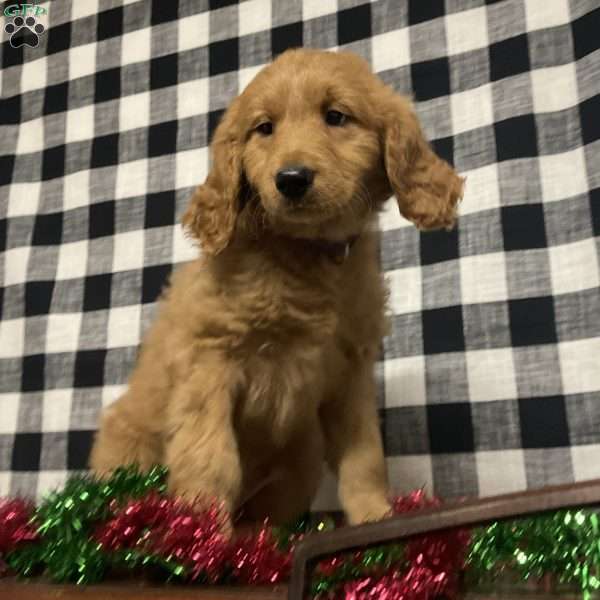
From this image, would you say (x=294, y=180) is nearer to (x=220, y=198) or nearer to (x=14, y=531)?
(x=220, y=198)

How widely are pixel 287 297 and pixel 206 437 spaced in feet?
0.80

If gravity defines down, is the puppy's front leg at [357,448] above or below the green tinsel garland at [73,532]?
below

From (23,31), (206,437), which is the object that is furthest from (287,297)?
(23,31)

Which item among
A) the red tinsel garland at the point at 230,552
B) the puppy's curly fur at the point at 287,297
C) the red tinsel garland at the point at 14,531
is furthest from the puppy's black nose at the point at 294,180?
the red tinsel garland at the point at 14,531

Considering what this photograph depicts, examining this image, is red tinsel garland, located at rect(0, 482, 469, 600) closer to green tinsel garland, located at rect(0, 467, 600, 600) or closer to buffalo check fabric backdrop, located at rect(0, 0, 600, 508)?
green tinsel garland, located at rect(0, 467, 600, 600)

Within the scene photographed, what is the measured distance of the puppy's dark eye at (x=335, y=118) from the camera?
1.15m

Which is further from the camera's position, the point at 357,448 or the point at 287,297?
the point at 357,448

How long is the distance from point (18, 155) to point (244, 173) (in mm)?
1090

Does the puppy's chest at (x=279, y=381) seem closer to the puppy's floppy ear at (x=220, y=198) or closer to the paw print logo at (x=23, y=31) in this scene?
the puppy's floppy ear at (x=220, y=198)

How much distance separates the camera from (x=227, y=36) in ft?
6.11

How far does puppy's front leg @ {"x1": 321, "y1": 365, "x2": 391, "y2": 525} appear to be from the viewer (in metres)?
1.15

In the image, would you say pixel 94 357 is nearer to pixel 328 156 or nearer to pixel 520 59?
pixel 328 156

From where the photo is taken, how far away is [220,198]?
1.17 m

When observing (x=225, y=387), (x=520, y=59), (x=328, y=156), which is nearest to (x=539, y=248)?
(x=520, y=59)
